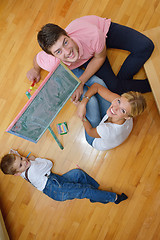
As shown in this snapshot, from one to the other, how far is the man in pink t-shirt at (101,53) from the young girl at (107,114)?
0.12 meters

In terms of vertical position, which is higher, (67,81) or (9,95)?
(67,81)

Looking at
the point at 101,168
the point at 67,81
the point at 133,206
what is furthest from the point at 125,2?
the point at 133,206

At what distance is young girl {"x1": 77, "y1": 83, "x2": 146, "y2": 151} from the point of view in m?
1.29

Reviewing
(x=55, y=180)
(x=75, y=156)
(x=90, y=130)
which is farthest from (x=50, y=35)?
(x=55, y=180)

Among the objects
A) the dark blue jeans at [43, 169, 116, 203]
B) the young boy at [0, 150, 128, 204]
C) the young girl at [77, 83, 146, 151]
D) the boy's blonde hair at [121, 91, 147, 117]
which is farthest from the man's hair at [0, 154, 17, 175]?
the boy's blonde hair at [121, 91, 147, 117]

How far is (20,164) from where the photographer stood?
66.0 inches

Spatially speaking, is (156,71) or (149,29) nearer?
(156,71)

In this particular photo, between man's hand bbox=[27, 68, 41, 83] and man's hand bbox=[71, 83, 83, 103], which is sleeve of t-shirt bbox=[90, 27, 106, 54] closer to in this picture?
man's hand bbox=[71, 83, 83, 103]

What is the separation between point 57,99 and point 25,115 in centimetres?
27

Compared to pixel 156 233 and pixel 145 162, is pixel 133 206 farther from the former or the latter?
pixel 145 162

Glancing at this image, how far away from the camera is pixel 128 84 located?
167cm

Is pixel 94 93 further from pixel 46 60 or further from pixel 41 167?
pixel 41 167

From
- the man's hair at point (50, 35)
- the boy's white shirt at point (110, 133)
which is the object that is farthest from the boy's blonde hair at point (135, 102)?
the man's hair at point (50, 35)

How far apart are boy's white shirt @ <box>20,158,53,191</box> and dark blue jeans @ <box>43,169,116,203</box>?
0.04 metres
